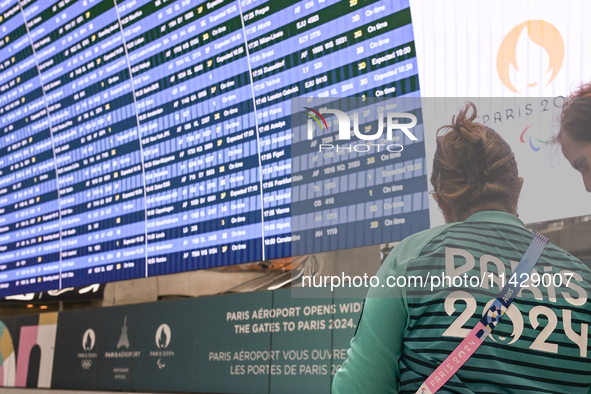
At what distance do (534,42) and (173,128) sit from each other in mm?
3018

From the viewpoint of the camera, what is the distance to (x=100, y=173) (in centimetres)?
581

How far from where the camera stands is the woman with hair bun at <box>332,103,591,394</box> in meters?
1.96

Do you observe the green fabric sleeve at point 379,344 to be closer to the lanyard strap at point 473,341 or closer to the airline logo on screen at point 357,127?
the lanyard strap at point 473,341

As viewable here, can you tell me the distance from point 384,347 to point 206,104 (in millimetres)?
3358

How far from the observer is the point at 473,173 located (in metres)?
2.34

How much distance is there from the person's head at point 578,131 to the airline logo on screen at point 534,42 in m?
0.31

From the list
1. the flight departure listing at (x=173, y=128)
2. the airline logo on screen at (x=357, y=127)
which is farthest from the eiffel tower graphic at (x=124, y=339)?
the airline logo on screen at (x=357, y=127)

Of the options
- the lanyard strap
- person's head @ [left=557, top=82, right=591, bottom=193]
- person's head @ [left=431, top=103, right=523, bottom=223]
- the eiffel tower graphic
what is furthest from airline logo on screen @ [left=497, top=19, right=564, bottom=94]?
the eiffel tower graphic

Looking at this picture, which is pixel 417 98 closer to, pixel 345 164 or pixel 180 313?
pixel 345 164

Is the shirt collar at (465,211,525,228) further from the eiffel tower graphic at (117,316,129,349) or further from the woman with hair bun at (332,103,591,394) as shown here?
the eiffel tower graphic at (117,316,129,349)

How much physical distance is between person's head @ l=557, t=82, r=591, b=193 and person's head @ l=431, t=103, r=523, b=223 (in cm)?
43

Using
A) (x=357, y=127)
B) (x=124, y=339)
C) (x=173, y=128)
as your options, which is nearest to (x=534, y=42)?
(x=357, y=127)

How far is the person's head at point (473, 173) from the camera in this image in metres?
2.31

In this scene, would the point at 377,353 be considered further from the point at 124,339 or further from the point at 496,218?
the point at 124,339
